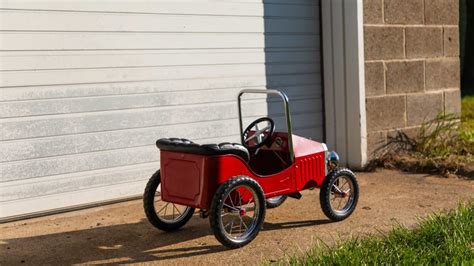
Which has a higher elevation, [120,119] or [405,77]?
[405,77]

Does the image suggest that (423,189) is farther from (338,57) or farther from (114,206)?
(114,206)

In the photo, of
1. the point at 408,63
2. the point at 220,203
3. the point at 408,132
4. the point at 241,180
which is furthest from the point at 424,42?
the point at 220,203

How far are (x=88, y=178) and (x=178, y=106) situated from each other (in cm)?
113

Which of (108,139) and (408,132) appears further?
(408,132)

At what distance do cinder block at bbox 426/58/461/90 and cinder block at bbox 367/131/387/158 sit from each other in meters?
0.99

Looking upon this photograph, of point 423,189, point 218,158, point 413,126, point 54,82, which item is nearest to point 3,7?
point 54,82

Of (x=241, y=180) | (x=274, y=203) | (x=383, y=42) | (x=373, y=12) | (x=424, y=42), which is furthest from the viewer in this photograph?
(x=424, y=42)

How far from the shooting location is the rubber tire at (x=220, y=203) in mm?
4754

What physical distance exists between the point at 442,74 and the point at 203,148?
504 centimetres

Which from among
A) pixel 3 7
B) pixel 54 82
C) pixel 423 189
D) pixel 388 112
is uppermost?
pixel 3 7

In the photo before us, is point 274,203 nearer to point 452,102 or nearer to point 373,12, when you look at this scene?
point 373,12

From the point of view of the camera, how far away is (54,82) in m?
6.12

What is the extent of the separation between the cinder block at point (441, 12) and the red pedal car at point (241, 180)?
364 centimetres

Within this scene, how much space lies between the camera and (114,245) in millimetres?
5203
